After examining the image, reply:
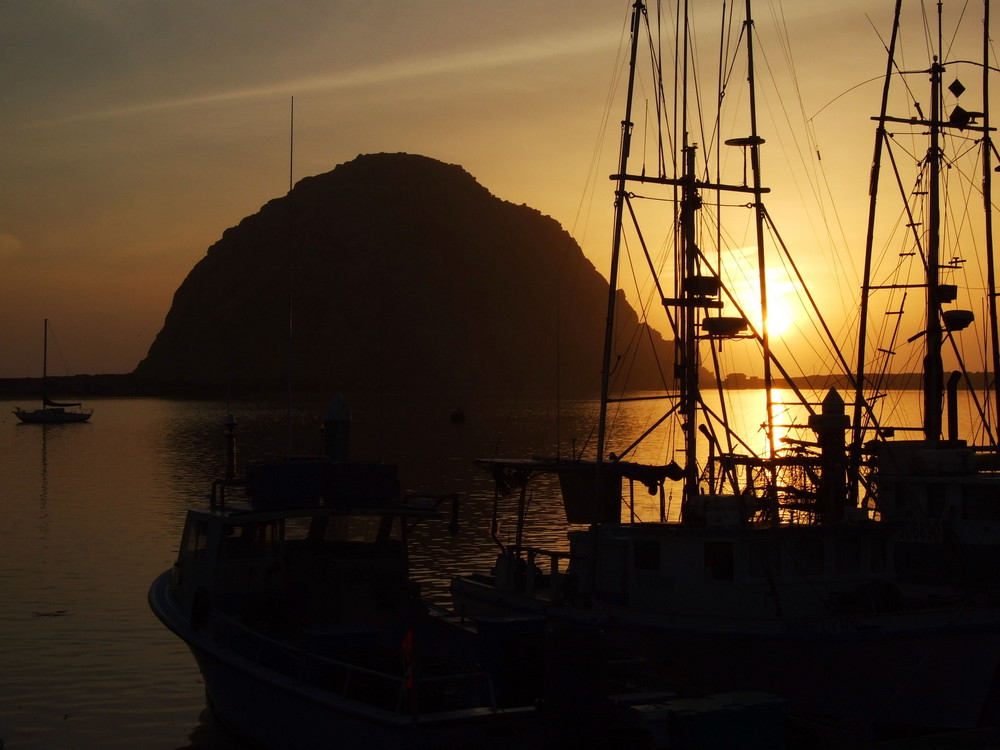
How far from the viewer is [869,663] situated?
17.8 m

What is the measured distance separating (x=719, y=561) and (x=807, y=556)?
61.3 inches

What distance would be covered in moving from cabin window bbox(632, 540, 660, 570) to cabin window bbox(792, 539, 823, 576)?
2324mm

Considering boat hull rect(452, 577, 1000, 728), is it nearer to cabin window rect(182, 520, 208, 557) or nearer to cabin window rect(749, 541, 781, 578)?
cabin window rect(749, 541, 781, 578)

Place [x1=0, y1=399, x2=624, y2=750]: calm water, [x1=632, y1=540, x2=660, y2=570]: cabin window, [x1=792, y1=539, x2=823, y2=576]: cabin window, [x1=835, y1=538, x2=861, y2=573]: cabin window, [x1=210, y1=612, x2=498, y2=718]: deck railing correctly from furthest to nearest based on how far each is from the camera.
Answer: [x1=632, y1=540, x2=660, y2=570]: cabin window → [x1=835, y1=538, x2=861, y2=573]: cabin window → [x1=792, y1=539, x2=823, y2=576]: cabin window → [x1=0, y1=399, x2=624, y2=750]: calm water → [x1=210, y1=612, x2=498, y2=718]: deck railing

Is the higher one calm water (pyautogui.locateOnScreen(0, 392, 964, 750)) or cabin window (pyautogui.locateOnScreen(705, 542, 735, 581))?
cabin window (pyautogui.locateOnScreen(705, 542, 735, 581))

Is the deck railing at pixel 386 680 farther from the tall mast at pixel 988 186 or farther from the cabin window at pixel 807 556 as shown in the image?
the tall mast at pixel 988 186

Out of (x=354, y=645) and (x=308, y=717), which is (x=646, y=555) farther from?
(x=308, y=717)

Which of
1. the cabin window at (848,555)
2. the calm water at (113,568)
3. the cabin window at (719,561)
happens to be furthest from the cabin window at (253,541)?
the cabin window at (848,555)

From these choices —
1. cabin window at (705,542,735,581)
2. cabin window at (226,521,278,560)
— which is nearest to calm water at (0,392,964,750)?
cabin window at (226,521,278,560)

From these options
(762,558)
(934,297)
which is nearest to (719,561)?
(762,558)

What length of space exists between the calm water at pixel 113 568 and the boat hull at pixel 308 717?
172cm

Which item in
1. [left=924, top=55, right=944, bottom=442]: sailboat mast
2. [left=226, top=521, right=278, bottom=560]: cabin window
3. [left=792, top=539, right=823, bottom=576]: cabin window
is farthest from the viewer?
[left=924, top=55, right=944, bottom=442]: sailboat mast

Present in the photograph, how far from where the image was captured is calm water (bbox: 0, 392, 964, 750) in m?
19.0

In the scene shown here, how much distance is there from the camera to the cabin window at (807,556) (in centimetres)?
1916
